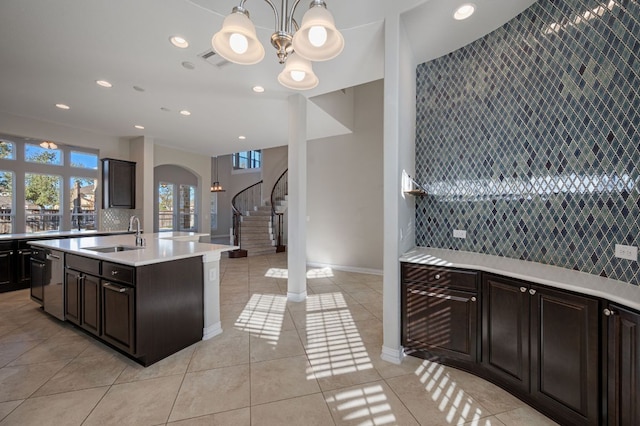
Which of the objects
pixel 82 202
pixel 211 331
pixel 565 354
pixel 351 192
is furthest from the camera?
pixel 82 202

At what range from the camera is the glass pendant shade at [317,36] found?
1.42 meters

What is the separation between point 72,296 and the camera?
9.25ft

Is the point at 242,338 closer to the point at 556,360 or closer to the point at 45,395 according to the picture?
the point at 45,395

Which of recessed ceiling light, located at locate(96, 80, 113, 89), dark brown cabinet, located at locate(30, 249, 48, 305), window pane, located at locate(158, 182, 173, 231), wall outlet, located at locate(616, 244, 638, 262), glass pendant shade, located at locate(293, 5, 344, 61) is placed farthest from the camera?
window pane, located at locate(158, 182, 173, 231)

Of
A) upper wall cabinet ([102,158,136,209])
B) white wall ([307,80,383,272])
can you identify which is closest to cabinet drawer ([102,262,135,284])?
upper wall cabinet ([102,158,136,209])

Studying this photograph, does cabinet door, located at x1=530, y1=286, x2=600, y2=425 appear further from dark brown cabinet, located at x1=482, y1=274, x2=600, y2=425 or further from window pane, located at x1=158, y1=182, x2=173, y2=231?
window pane, located at x1=158, y1=182, x2=173, y2=231

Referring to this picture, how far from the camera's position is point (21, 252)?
14.6ft

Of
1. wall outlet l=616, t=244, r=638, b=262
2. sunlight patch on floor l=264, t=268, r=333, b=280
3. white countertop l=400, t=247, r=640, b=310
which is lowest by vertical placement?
sunlight patch on floor l=264, t=268, r=333, b=280

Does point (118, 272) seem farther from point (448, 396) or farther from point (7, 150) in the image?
point (7, 150)

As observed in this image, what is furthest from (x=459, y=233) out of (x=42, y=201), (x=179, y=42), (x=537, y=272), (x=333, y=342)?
(x=42, y=201)

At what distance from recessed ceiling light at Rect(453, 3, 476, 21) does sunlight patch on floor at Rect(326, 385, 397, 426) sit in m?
3.19

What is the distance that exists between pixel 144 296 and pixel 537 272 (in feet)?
10.2

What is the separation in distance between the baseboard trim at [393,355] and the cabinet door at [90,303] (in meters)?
2.75

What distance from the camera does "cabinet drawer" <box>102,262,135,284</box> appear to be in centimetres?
223
